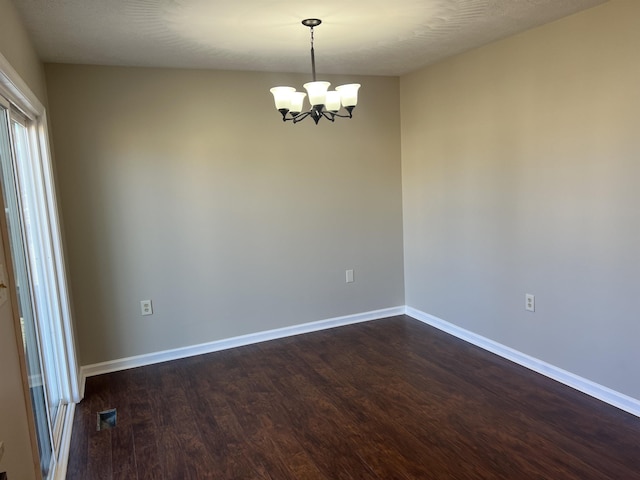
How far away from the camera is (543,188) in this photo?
3.03 meters

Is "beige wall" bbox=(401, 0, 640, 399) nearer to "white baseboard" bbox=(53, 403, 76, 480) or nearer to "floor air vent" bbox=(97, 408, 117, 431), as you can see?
"floor air vent" bbox=(97, 408, 117, 431)

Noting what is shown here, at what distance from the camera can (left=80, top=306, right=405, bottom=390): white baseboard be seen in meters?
3.54

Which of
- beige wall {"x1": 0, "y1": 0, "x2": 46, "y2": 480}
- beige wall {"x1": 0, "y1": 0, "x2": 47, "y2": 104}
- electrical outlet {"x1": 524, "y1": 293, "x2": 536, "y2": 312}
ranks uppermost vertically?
beige wall {"x1": 0, "y1": 0, "x2": 47, "y2": 104}

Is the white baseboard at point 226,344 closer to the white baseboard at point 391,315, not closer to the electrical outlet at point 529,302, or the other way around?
the white baseboard at point 391,315

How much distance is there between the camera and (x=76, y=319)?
3434 millimetres

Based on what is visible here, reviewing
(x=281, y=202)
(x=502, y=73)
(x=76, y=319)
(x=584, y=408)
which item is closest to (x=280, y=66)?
(x=281, y=202)

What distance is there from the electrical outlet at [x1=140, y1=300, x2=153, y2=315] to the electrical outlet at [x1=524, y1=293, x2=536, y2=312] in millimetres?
2847

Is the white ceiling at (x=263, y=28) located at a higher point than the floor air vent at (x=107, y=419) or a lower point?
higher

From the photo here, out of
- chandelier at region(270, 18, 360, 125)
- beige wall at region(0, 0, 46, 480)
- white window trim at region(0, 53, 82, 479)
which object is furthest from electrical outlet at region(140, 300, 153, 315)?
beige wall at region(0, 0, 46, 480)

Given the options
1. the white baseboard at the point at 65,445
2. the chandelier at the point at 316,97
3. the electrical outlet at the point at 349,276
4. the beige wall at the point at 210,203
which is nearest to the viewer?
the white baseboard at the point at 65,445

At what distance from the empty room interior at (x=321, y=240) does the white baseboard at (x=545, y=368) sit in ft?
0.06

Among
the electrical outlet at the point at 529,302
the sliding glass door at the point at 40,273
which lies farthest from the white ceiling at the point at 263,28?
the electrical outlet at the point at 529,302

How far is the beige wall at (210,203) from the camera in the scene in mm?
3387

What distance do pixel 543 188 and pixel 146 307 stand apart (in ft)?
10.0
